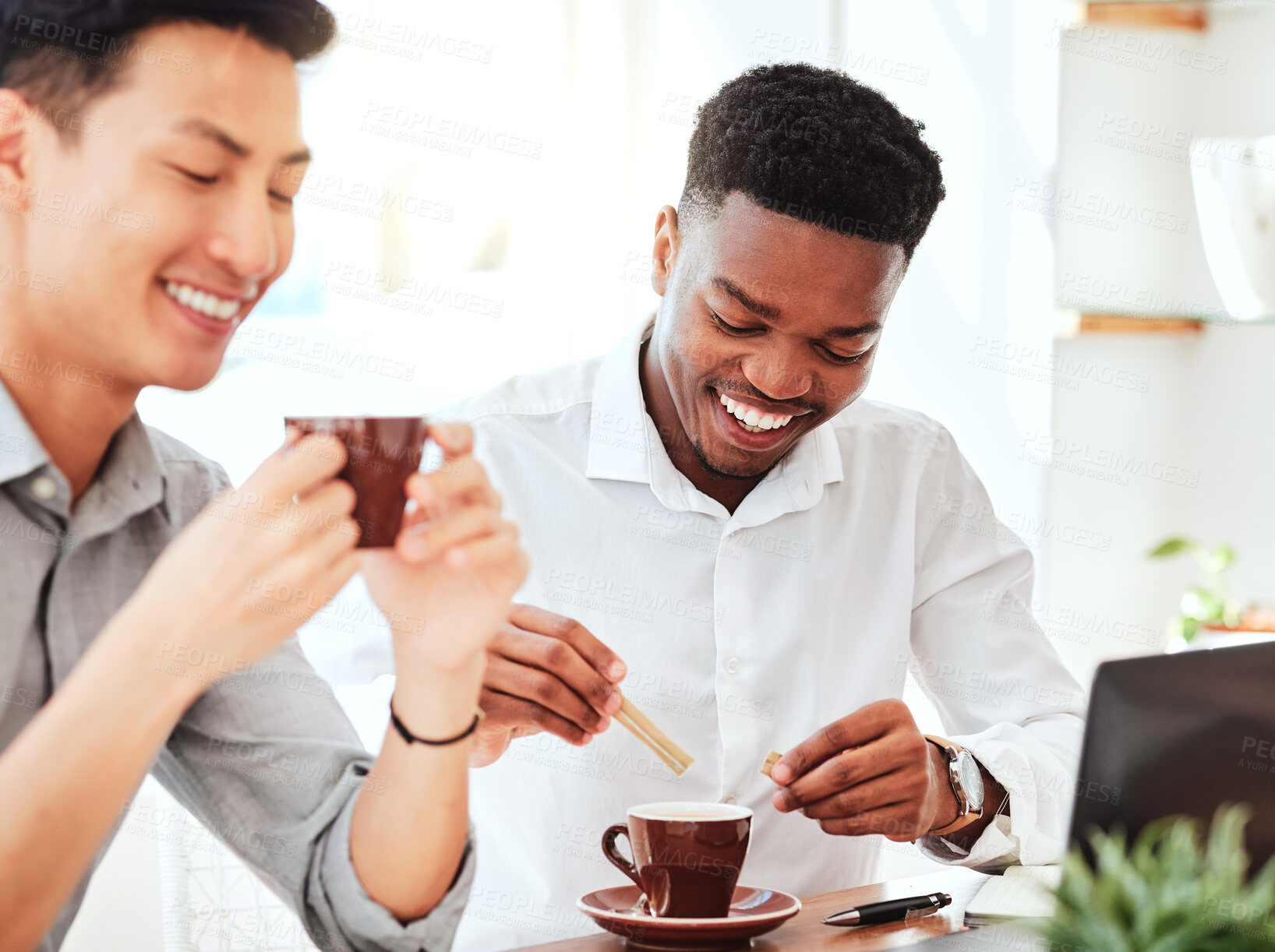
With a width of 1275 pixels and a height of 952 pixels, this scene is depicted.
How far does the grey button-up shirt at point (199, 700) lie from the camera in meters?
0.81

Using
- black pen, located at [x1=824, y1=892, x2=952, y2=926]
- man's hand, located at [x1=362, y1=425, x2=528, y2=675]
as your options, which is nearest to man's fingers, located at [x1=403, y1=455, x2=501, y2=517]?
man's hand, located at [x1=362, y1=425, x2=528, y2=675]

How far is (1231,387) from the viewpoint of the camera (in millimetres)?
2383

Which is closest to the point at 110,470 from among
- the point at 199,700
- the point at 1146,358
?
the point at 199,700

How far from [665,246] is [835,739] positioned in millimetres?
695

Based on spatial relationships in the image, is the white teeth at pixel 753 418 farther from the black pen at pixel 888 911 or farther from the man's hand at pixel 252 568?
the man's hand at pixel 252 568

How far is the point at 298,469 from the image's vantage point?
2.45 feet

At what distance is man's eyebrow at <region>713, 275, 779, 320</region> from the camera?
53.9 inches

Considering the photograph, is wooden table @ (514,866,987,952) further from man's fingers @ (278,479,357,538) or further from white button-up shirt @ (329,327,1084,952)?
man's fingers @ (278,479,357,538)

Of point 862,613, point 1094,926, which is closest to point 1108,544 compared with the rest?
point 862,613

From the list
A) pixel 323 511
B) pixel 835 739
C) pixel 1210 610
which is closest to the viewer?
pixel 323 511

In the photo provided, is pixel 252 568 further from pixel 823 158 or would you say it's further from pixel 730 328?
pixel 823 158

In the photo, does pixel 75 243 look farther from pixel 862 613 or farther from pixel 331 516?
pixel 862 613

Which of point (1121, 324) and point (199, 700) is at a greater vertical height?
point (1121, 324)

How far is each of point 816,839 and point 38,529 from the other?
3.46 feet
